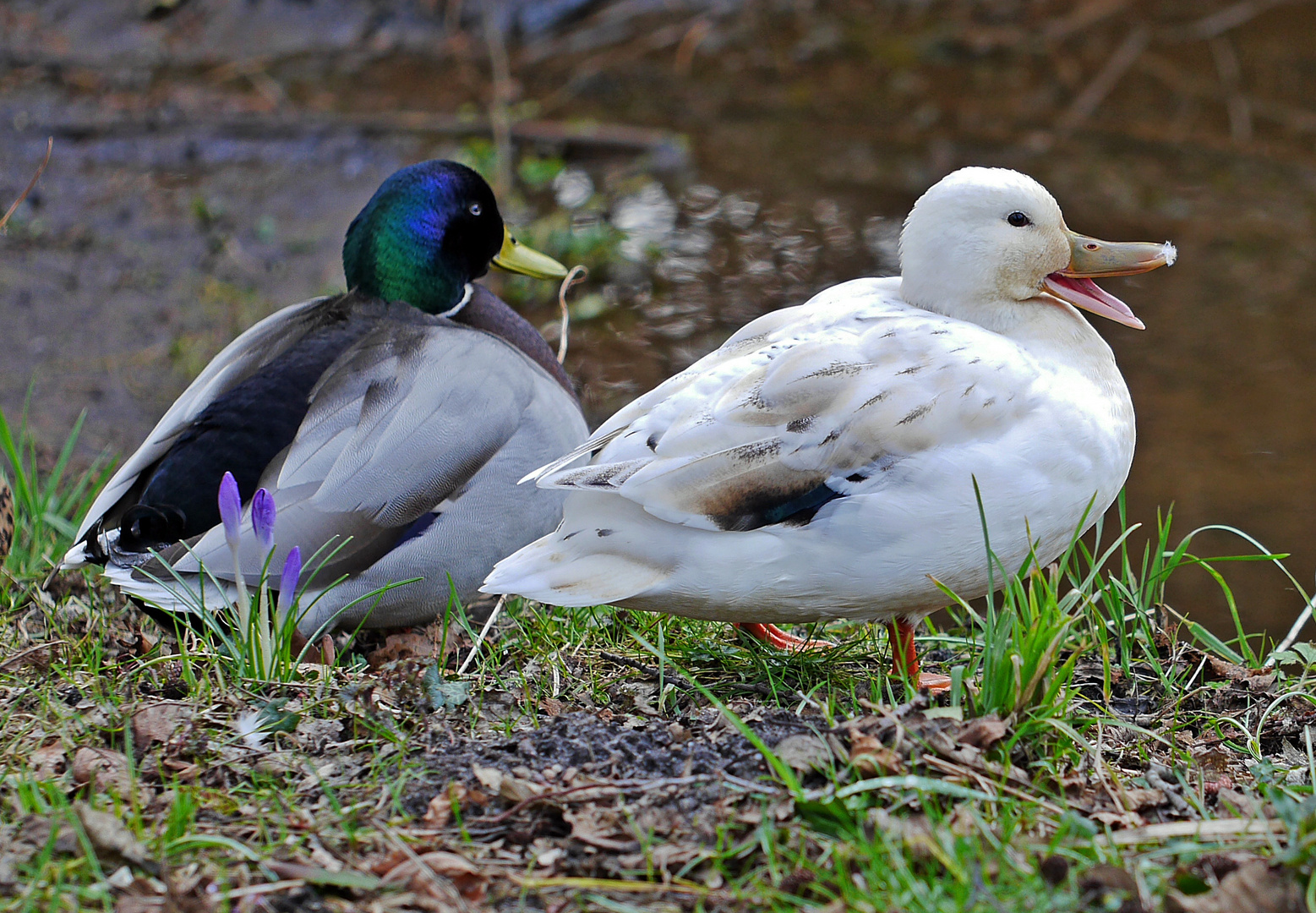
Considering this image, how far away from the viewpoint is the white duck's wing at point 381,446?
10.9ft

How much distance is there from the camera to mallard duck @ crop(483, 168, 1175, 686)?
8.61 feet

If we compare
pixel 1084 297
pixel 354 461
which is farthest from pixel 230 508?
pixel 1084 297

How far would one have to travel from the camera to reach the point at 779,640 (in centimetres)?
325

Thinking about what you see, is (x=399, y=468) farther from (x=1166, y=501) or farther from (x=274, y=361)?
(x=1166, y=501)

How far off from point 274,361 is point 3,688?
121 cm

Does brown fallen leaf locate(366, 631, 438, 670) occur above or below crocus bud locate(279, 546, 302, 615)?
below

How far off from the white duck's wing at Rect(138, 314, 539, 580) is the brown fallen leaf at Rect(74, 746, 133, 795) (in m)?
0.79

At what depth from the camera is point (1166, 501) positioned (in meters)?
5.08

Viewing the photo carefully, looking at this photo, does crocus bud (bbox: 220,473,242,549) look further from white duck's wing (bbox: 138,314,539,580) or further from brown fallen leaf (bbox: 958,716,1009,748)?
brown fallen leaf (bbox: 958,716,1009,748)

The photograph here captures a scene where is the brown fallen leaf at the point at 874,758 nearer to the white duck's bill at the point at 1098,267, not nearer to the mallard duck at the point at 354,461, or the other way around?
the white duck's bill at the point at 1098,267

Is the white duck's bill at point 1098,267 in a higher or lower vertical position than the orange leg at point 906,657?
higher

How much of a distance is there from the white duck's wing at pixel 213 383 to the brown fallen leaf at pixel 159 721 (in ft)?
2.68

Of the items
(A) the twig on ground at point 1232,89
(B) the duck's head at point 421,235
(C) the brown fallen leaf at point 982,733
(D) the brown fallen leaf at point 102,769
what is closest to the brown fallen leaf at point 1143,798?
(C) the brown fallen leaf at point 982,733

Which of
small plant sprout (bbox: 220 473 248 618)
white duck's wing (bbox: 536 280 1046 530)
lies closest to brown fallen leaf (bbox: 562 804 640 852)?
white duck's wing (bbox: 536 280 1046 530)
